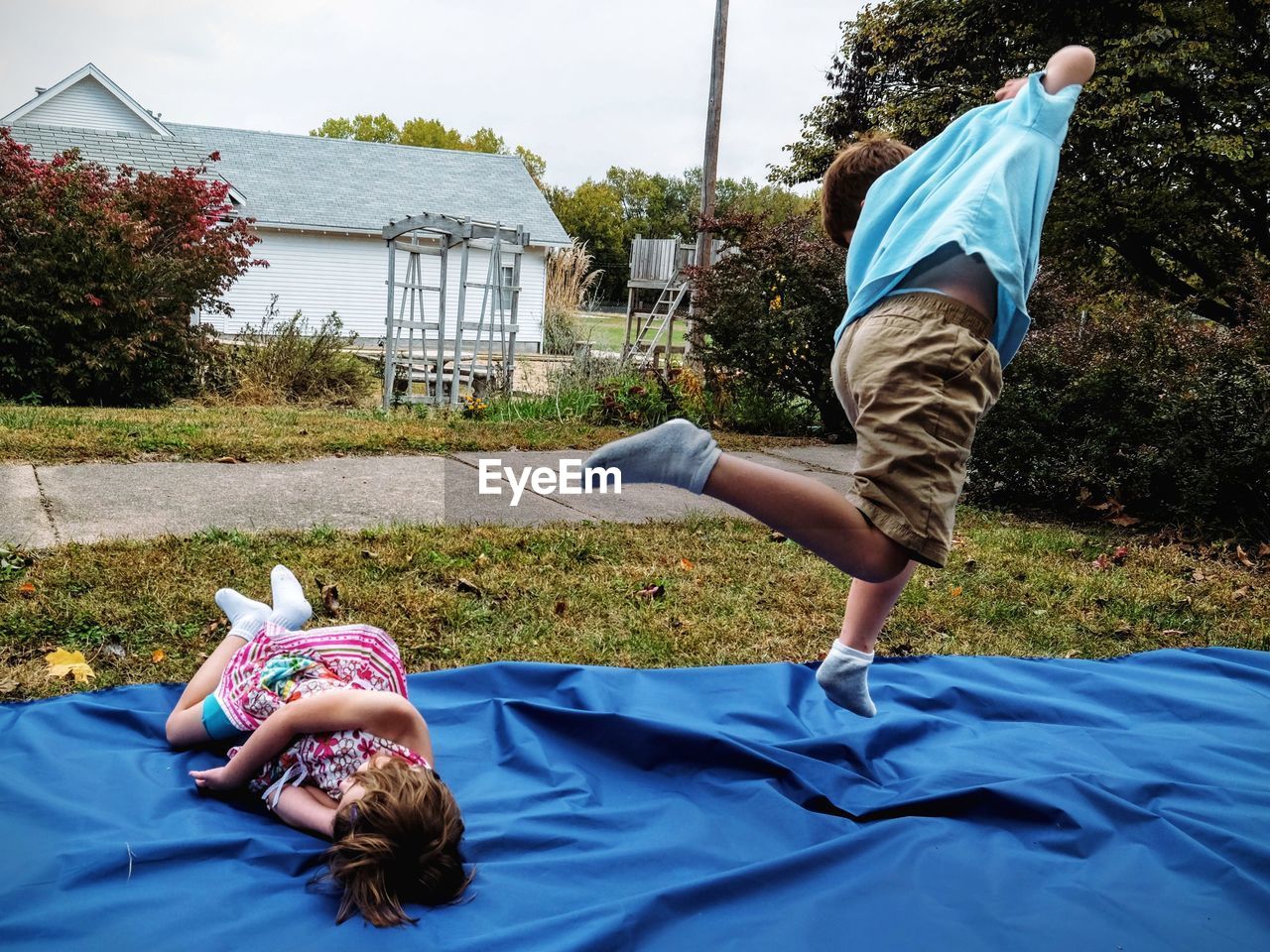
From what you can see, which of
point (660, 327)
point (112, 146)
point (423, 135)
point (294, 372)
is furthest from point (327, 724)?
point (423, 135)

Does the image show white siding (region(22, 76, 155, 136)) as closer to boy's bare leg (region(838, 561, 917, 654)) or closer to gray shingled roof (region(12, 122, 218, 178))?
gray shingled roof (region(12, 122, 218, 178))

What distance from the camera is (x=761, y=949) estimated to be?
185 centimetres

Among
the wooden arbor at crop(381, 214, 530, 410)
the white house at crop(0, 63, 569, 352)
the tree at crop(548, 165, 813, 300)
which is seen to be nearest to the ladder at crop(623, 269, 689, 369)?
the wooden arbor at crop(381, 214, 530, 410)

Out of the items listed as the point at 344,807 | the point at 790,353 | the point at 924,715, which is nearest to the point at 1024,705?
the point at 924,715

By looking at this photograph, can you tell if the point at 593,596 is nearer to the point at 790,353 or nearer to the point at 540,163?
the point at 790,353

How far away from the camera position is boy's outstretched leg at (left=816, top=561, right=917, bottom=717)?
2.65 meters

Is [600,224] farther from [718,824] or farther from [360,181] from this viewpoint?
[718,824]

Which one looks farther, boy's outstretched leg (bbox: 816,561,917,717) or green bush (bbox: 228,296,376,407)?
green bush (bbox: 228,296,376,407)

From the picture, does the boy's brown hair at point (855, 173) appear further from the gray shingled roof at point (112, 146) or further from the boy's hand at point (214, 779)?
the gray shingled roof at point (112, 146)

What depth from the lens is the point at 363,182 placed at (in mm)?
28109

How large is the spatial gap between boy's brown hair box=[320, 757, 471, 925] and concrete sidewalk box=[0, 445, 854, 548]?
9.14 feet

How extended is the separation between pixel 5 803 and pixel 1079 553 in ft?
16.4

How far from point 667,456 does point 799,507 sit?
0.32 meters

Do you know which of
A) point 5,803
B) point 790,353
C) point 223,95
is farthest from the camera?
point 223,95
